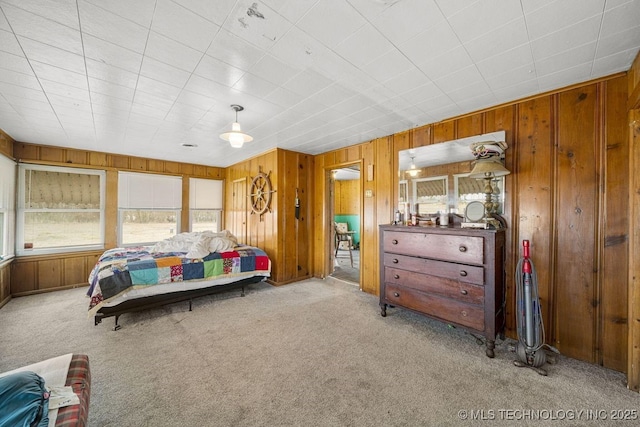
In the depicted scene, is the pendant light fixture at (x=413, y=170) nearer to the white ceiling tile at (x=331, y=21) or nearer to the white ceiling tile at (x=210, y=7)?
the white ceiling tile at (x=331, y=21)

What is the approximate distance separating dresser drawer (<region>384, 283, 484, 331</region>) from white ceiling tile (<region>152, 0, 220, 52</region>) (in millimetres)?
2957

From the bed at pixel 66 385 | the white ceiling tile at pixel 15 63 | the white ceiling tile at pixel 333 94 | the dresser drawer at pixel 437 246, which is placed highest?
the white ceiling tile at pixel 333 94

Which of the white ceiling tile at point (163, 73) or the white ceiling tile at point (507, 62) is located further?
the white ceiling tile at point (163, 73)

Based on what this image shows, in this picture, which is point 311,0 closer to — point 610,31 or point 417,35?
point 417,35

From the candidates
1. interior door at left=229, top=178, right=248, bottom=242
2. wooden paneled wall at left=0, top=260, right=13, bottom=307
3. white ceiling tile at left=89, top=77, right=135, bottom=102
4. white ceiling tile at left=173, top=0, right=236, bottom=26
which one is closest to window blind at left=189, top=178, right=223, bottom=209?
interior door at left=229, top=178, right=248, bottom=242

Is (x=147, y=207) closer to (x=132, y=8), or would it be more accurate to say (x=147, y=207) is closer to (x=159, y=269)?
(x=159, y=269)

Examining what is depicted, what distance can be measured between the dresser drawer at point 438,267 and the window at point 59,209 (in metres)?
5.47

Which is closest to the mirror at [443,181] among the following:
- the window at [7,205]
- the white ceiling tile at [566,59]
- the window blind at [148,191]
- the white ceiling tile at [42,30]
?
the white ceiling tile at [566,59]

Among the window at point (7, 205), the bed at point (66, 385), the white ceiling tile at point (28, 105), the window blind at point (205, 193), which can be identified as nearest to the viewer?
the bed at point (66, 385)

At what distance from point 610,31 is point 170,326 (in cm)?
460

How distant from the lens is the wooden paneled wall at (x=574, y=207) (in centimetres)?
208

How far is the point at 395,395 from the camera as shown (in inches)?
69.3

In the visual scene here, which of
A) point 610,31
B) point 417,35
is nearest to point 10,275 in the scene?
point 417,35

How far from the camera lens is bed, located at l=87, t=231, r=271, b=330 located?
279 centimetres
